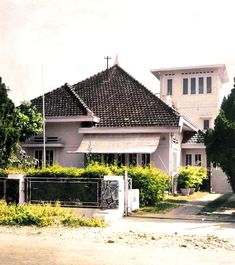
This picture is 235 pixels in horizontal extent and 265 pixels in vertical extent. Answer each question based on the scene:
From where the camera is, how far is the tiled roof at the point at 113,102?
26.1 m

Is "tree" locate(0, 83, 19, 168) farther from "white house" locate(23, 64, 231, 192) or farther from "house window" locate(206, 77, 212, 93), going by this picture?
"house window" locate(206, 77, 212, 93)

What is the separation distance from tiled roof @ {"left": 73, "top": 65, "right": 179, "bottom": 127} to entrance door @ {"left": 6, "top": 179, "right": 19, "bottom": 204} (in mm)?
9319

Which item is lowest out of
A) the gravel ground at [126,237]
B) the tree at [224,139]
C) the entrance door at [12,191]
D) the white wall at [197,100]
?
the gravel ground at [126,237]

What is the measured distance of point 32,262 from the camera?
9797 millimetres

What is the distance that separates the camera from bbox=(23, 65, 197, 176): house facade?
990 inches

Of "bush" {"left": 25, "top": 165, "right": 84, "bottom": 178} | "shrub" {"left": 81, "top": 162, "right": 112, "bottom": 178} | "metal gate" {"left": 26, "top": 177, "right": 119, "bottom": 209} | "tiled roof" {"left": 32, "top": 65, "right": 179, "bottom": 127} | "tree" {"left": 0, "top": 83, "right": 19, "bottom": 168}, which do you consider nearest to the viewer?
"metal gate" {"left": 26, "top": 177, "right": 119, "bottom": 209}

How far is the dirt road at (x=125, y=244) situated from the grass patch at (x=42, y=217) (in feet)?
2.17

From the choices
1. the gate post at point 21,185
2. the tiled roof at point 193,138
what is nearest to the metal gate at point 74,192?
the gate post at point 21,185

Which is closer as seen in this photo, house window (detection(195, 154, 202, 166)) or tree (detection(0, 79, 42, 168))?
tree (detection(0, 79, 42, 168))

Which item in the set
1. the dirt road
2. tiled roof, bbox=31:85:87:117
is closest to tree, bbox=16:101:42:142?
tiled roof, bbox=31:85:87:117

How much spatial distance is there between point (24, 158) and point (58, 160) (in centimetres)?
205

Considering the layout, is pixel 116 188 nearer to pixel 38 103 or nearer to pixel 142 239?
pixel 142 239

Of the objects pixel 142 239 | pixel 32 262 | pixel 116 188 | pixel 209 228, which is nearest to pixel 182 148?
pixel 116 188

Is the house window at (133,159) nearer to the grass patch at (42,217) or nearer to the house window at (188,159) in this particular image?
the house window at (188,159)
